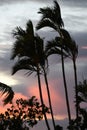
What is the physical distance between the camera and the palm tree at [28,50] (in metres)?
20.9

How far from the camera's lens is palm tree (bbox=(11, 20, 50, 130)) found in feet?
68.6

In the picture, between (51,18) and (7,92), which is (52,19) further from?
(7,92)

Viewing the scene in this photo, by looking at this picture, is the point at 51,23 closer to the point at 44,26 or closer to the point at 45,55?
the point at 44,26

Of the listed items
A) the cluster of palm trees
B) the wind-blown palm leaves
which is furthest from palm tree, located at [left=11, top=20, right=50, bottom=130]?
the wind-blown palm leaves

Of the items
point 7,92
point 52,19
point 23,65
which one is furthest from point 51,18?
point 7,92

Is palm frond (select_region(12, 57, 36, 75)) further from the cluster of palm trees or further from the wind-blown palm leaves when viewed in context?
the wind-blown palm leaves

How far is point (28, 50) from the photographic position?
21.6m

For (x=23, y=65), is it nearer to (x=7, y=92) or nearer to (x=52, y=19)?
(x=52, y=19)

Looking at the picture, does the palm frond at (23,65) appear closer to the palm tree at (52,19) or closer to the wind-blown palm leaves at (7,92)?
the palm tree at (52,19)

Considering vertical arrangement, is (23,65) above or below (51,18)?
below

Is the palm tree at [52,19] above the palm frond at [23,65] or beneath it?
above

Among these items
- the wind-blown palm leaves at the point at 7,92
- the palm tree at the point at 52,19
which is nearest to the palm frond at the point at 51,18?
the palm tree at the point at 52,19

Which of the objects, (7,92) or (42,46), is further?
(42,46)

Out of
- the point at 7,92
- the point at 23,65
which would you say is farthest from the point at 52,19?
the point at 7,92
